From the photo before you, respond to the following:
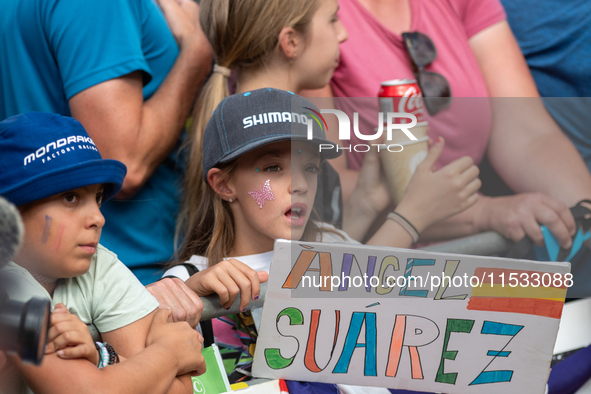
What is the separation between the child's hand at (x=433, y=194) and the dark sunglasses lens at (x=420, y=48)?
308 mm

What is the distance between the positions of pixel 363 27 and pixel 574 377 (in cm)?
98

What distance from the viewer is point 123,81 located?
1010 mm

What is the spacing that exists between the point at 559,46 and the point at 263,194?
4.01 ft

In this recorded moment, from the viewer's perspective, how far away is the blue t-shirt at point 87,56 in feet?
3.21

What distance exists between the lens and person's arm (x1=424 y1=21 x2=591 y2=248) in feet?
4.10

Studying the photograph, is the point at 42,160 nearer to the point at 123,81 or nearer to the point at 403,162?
the point at 123,81

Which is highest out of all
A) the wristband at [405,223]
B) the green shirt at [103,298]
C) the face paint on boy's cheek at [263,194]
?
the face paint on boy's cheek at [263,194]

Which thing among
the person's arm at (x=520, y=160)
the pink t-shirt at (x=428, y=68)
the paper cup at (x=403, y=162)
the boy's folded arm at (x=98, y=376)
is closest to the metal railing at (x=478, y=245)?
the person's arm at (x=520, y=160)

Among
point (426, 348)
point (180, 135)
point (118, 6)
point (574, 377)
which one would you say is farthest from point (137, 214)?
point (574, 377)

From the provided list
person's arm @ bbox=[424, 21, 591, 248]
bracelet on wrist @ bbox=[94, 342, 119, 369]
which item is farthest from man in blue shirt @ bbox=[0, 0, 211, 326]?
person's arm @ bbox=[424, 21, 591, 248]

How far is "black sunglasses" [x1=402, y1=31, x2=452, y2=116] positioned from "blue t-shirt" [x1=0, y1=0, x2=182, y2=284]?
0.64 meters

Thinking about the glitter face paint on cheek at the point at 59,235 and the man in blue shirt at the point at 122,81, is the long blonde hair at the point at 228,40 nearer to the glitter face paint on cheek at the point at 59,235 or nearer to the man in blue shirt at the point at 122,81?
the man in blue shirt at the point at 122,81

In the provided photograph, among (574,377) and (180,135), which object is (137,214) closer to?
(180,135)

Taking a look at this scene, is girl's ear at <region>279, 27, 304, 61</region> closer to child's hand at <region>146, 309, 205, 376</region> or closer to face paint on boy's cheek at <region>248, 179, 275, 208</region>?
face paint on boy's cheek at <region>248, 179, 275, 208</region>
